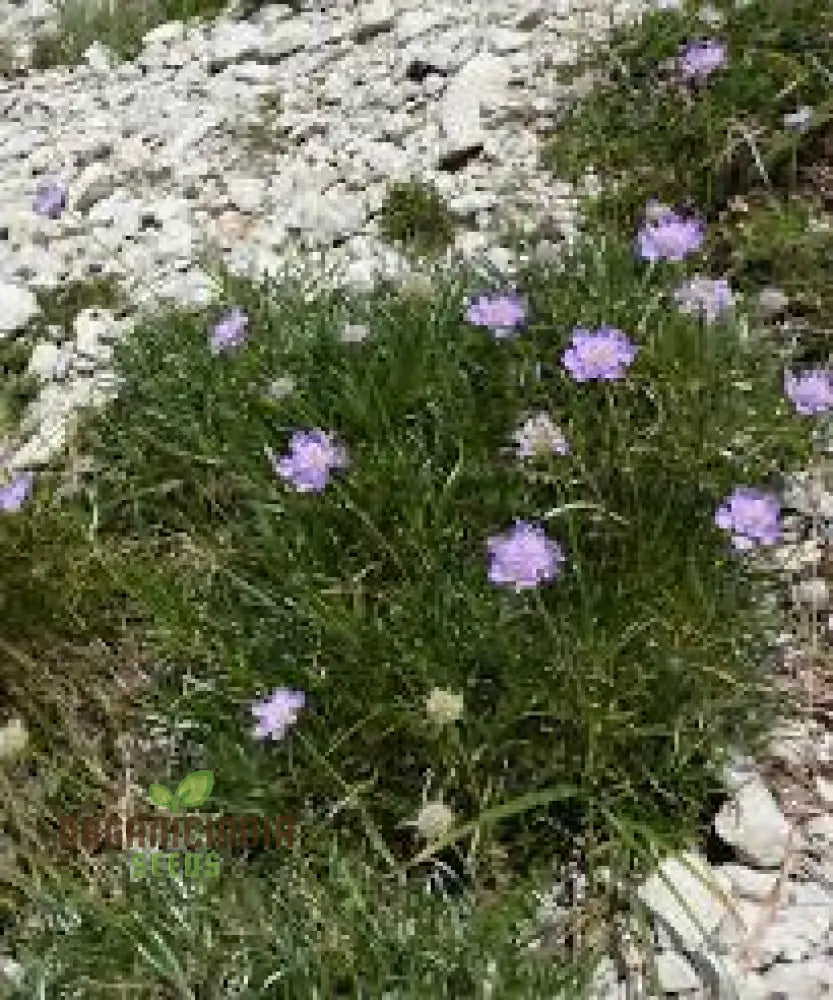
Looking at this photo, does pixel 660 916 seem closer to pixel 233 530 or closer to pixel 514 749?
pixel 514 749

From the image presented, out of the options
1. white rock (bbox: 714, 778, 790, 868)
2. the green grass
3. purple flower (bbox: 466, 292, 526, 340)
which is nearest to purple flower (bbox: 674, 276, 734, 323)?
the green grass

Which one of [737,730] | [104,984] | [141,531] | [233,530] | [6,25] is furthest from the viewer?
[6,25]

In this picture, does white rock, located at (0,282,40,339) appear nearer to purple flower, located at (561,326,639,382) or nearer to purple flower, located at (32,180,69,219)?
purple flower, located at (32,180,69,219)

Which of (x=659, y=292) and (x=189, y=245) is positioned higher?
(x=659, y=292)

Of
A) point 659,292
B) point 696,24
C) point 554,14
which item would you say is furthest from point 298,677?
point 554,14

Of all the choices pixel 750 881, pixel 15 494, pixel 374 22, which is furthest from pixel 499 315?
pixel 374 22

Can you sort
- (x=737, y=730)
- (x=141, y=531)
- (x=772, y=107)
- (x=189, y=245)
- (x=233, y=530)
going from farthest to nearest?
(x=189, y=245)
(x=772, y=107)
(x=141, y=531)
(x=233, y=530)
(x=737, y=730)
